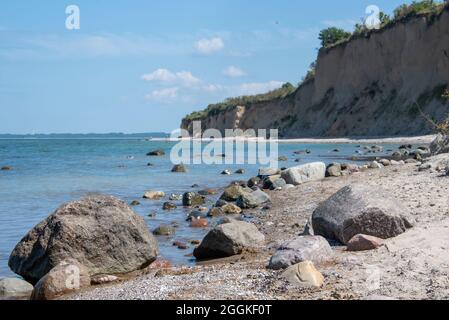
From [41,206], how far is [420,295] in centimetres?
1171

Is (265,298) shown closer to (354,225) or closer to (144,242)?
(354,225)

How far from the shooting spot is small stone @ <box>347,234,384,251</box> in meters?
7.12

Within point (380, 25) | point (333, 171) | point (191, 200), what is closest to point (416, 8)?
point (380, 25)

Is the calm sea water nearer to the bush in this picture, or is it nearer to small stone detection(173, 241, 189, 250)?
small stone detection(173, 241, 189, 250)

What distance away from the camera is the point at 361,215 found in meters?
7.67

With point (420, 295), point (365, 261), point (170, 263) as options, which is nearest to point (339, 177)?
point (170, 263)

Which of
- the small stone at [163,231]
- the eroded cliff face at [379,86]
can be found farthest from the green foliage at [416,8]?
the small stone at [163,231]

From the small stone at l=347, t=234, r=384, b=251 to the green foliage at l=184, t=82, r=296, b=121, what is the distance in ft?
207

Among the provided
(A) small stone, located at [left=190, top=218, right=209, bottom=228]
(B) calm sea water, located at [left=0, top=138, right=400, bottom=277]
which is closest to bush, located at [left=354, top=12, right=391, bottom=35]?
(B) calm sea water, located at [left=0, top=138, right=400, bottom=277]

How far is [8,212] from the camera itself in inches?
556

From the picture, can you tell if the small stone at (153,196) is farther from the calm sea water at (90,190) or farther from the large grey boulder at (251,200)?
the large grey boulder at (251,200)

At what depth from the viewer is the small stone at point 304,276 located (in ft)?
18.8

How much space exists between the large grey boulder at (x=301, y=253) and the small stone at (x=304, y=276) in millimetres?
482

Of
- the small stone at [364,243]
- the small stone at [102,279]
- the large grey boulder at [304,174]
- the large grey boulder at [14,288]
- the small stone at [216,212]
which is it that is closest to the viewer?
the small stone at [364,243]
